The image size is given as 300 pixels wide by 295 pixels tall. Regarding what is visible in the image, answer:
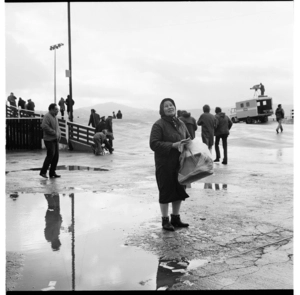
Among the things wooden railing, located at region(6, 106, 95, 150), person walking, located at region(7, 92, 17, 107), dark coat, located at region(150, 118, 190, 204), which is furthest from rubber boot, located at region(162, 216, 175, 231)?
person walking, located at region(7, 92, 17, 107)

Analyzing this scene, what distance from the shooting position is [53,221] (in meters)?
6.75

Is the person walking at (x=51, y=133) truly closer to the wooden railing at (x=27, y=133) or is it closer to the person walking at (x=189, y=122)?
the person walking at (x=189, y=122)

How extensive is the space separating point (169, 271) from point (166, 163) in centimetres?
182

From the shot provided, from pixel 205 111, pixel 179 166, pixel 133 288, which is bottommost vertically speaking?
pixel 133 288

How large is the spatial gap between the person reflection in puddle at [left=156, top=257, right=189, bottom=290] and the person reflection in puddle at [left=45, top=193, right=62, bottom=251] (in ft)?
4.40

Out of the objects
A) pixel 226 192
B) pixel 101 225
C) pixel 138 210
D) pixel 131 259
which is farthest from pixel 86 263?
pixel 226 192

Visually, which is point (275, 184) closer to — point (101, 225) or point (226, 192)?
point (226, 192)

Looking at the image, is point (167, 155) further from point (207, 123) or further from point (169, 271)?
point (207, 123)

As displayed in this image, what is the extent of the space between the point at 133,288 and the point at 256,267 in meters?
1.34

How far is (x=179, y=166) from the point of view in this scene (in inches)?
243

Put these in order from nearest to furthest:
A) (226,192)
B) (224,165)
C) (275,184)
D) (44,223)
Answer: (44,223) → (226,192) → (275,184) → (224,165)

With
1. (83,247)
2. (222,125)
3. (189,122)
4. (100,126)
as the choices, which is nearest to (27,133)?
(100,126)

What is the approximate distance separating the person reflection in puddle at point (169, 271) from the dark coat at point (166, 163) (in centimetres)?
128

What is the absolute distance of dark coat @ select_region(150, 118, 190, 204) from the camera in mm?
6113
